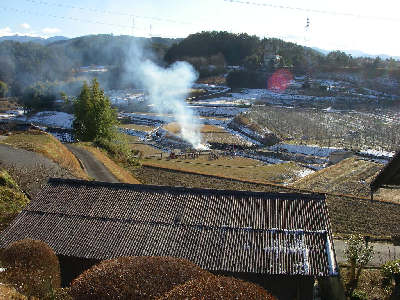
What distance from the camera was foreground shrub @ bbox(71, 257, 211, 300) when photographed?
482cm

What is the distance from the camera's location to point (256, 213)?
30.9 ft

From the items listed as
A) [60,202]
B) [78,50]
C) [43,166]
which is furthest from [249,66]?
[60,202]

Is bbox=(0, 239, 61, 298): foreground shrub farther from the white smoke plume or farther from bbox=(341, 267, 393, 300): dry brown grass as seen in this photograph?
the white smoke plume

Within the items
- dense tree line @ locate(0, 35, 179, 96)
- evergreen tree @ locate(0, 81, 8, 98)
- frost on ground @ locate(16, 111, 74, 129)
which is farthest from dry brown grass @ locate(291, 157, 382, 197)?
dense tree line @ locate(0, 35, 179, 96)

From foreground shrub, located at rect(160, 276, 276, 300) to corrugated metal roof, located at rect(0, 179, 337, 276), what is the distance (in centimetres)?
364

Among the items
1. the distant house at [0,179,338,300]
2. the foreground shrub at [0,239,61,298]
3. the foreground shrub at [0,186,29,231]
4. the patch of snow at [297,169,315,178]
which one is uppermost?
the foreground shrub at [0,239,61,298]

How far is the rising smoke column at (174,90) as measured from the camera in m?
42.2

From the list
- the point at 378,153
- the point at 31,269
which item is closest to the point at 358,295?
the point at 31,269

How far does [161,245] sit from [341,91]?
186 feet

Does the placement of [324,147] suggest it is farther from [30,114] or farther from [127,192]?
[30,114]

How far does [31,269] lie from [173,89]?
62.0 metres

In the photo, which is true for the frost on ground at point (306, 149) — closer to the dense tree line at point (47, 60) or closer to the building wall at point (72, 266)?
the building wall at point (72, 266)

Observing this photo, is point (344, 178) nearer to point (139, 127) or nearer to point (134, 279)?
point (134, 279)

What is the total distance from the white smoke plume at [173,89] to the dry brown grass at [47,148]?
14272 mm
